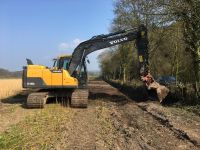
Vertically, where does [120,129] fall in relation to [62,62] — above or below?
below

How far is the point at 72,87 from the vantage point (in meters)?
20.3

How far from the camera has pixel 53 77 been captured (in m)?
20.2

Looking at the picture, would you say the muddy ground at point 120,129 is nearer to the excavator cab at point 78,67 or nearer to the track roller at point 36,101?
the track roller at point 36,101

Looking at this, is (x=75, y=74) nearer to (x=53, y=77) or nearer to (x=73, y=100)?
(x=53, y=77)

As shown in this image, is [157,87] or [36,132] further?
[157,87]

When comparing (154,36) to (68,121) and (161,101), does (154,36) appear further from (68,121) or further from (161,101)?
(68,121)

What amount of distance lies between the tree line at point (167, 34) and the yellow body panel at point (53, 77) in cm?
544

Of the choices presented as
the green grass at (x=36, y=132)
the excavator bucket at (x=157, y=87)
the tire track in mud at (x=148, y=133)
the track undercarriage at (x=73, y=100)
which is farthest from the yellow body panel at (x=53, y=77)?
the tire track in mud at (x=148, y=133)

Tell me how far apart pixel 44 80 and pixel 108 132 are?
8735mm

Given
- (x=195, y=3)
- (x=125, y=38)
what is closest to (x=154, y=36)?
(x=125, y=38)

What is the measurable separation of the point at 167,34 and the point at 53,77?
39.5ft

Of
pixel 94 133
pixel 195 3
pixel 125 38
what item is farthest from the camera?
pixel 125 38

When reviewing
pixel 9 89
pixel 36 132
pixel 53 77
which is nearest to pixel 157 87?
pixel 53 77

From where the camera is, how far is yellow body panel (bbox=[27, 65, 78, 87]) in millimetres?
20203
